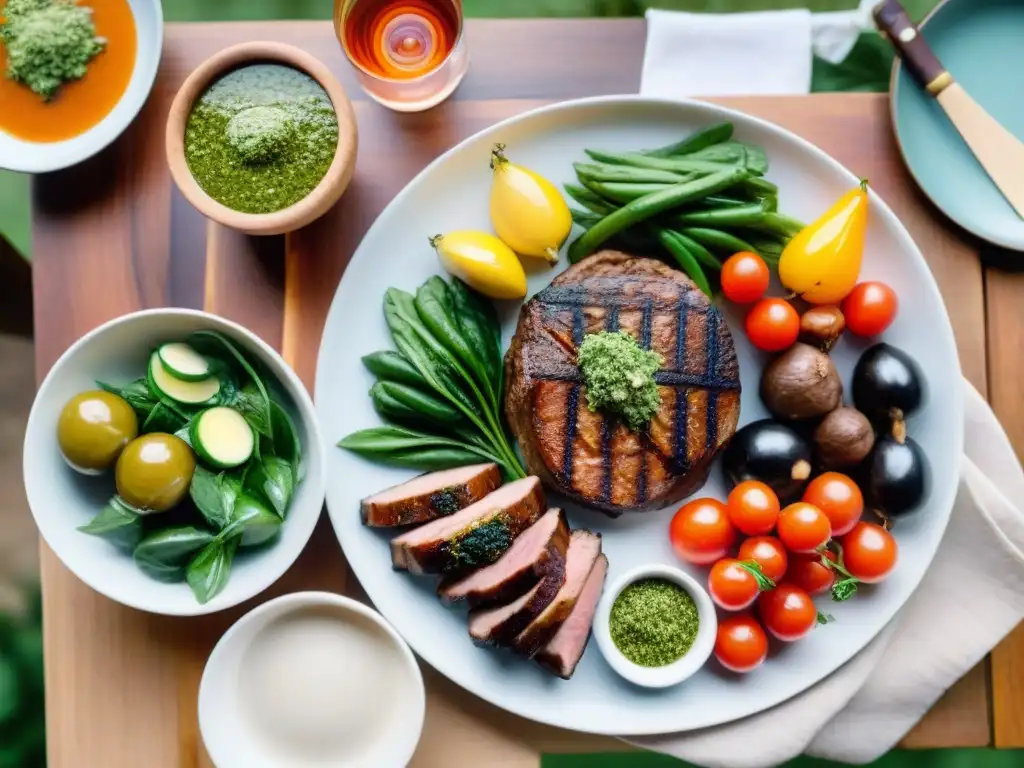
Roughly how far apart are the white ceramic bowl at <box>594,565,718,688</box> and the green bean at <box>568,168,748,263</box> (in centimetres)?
74

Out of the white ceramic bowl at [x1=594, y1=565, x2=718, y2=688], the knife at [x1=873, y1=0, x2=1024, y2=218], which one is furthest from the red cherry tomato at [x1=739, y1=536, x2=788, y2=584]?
the knife at [x1=873, y1=0, x2=1024, y2=218]

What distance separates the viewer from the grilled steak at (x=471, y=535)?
6.25 feet

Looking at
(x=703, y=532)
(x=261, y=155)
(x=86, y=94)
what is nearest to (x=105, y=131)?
(x=86, y=94)

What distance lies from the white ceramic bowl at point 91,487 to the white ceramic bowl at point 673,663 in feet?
2.10

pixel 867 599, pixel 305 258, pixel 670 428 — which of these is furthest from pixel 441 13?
pixel 867 599

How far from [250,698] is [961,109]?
200 centimetres

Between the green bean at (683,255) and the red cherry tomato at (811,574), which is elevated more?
the green bean at (683,255)

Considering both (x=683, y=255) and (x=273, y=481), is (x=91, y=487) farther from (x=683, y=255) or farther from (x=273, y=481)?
(x=683, y=255)

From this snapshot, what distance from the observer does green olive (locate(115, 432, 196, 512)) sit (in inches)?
70.0

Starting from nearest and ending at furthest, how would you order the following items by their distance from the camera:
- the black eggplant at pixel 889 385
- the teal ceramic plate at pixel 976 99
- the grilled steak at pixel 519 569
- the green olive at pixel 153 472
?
1. the green olive at pixel 153 472
2. the grilled steak at pixel 519 569
3. the black eggplant at pixel 889 385
4. the teal ceramic plate at pixel 976 99

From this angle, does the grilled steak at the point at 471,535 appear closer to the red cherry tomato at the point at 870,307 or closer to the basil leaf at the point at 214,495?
the basil leaf at the point at 214,495

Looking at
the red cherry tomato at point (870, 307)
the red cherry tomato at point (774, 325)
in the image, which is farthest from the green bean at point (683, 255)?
the red cherry tomato at point (870, 307)

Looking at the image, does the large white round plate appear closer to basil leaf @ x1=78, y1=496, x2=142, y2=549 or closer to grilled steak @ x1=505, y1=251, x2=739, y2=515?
grilled steak @ x1=505, y1=251, x2=739, y2=515

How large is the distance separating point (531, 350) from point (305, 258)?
0.56 meters
